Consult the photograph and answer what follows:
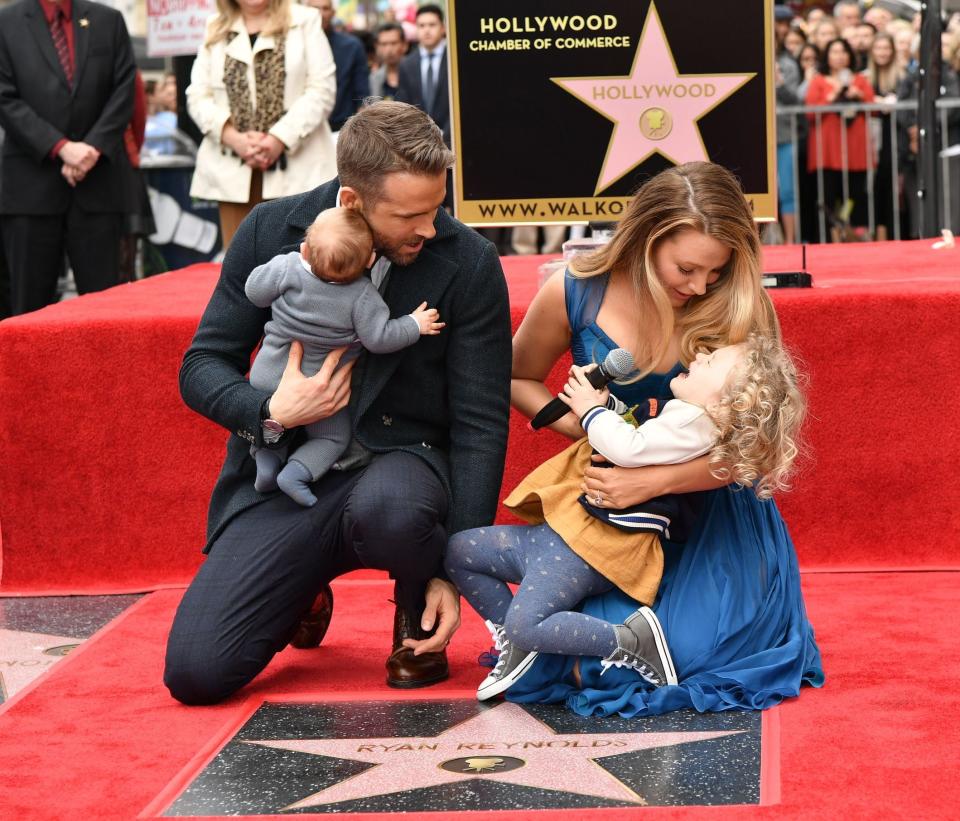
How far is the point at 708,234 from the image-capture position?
290cm

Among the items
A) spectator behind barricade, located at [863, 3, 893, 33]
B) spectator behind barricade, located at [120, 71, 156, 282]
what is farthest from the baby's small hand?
spectator behind barricade, located at [863, 3, 893, 33]

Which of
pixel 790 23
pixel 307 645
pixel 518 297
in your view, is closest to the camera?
pixel 307 645

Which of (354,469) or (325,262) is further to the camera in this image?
(354,469)

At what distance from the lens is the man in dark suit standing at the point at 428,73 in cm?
852

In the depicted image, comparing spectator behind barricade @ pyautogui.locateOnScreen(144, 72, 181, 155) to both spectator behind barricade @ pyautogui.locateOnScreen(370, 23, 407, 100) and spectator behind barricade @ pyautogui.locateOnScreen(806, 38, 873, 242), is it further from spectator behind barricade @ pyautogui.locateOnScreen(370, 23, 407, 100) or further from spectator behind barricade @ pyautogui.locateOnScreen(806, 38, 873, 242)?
spectator behind barricade @ pyautogui.locateOnScreen(806, 38, 873, 242)

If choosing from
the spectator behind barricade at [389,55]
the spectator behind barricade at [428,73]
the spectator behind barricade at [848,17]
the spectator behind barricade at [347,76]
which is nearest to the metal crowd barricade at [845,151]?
the spectator behind barricade at [848,17]

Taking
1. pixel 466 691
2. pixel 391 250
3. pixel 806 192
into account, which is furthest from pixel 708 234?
pixel 806 192

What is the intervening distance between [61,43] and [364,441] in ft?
11.1

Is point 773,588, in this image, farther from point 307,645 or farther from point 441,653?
point 307,645

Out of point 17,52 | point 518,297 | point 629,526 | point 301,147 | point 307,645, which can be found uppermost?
point 17,52

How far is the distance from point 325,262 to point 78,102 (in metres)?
3.38

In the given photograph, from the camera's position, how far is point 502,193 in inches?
175

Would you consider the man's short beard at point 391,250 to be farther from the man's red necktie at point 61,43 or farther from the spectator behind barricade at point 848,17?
the spectator behind barricade at point 848,17

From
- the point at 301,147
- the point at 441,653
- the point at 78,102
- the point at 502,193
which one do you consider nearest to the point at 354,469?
the point at 441,653
